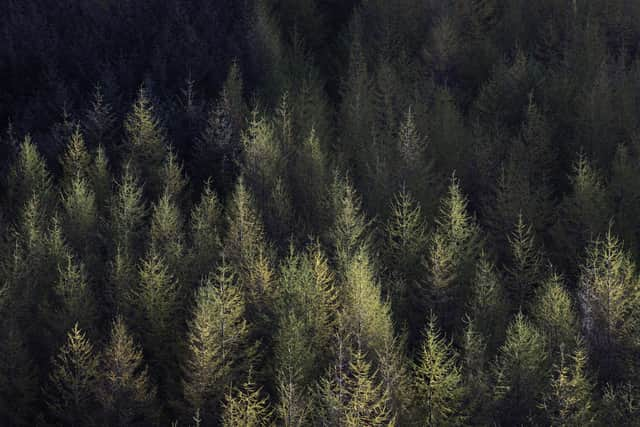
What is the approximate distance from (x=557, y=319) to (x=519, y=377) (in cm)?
434

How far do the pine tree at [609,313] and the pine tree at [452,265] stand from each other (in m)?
6.23

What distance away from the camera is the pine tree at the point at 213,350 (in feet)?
123

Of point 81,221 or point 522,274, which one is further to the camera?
point 81,221

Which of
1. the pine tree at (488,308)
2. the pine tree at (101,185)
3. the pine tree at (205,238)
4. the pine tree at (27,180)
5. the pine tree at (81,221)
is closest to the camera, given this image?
the pine tree at (488,308)

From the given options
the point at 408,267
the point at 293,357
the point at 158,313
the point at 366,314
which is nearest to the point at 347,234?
the point at 408,267

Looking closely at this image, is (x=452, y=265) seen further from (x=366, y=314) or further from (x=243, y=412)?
(x=243, y=412)

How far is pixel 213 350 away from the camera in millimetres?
38000

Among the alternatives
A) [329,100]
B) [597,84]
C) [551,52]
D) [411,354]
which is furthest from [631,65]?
[411,354]

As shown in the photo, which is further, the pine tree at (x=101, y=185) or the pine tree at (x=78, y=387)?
the pine tree at (x=101, y=185)


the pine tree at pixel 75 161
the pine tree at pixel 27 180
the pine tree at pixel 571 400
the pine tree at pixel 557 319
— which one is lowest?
the pine tree at pixel 571 400

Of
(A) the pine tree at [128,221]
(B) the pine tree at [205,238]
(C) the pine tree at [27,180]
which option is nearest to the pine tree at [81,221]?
(A) the pine tree at [128,221]

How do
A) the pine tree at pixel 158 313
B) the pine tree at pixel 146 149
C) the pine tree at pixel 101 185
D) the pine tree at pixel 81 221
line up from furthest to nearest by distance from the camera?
the pine tree at pixel 146 149 → the pine tree at pixel 101 185 → the pine tree at pixel 81 221 → the pine tree at pixel 158 313

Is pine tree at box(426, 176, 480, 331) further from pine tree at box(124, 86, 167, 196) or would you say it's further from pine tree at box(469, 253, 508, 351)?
pine tree at box(124, 86, 167, 196)

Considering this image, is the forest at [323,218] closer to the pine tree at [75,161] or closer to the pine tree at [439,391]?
the pine tree at [439,391]
